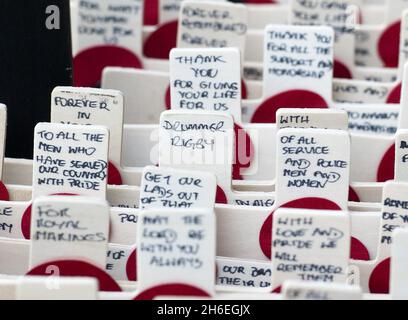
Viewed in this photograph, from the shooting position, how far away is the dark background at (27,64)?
1.67 metres

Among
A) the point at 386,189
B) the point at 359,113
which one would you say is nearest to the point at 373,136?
the point at 359,113

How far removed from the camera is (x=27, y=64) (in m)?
1.68

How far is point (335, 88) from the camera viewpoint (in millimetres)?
1866

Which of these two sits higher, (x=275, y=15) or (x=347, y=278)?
(x=275, y=15)

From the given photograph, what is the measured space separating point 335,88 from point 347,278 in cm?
59

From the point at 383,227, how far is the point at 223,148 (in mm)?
238

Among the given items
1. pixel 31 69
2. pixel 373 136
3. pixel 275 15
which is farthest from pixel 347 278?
pixel 275 15

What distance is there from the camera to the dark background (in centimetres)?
167

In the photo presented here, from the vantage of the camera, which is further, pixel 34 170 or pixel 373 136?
pixel 373 136
